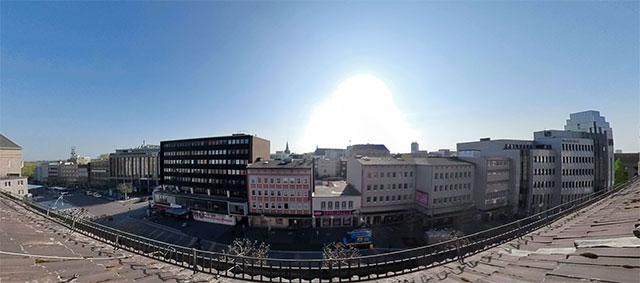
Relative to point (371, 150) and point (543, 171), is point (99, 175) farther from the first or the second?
point (543, 171)

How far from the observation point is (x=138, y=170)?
70.8 m

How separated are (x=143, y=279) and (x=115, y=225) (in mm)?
44152

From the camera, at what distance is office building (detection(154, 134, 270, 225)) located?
128 ft

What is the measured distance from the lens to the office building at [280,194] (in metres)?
34.2

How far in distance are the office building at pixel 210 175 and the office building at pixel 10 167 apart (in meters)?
22.9

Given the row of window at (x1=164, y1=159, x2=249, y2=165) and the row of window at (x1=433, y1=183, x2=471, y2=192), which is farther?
the row of window at (x1=164, y1=159, x2=249, y2=165)

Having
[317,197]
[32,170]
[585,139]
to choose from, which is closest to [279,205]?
[317,197]

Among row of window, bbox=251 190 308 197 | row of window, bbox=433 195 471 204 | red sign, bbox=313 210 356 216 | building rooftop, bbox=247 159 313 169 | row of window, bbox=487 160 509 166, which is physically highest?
row of window, bbox=487 160 509 166

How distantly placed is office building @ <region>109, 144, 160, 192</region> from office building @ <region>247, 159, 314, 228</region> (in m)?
54.4

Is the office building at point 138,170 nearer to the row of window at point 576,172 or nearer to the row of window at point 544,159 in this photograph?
the row of window at point 544,159

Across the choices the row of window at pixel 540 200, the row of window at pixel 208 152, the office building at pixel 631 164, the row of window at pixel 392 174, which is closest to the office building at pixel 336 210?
the row of window at pixel 392 174

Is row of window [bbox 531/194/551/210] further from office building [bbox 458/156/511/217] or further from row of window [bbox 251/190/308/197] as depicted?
row of window [bbox 251/190/308/197]

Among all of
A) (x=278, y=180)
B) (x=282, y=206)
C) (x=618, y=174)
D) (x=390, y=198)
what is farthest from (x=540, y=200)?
(x=278, y=180)

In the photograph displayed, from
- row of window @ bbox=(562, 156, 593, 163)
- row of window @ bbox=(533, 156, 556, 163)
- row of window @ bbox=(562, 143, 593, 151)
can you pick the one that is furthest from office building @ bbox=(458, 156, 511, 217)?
row of window @ bbox=(562, 143, 593, 151)
